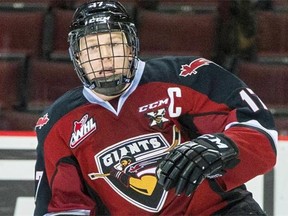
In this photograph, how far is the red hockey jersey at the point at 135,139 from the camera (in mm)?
1654

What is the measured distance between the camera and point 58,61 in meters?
3.00

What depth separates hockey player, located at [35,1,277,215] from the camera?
165 cm

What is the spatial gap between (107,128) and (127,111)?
0.05 metres

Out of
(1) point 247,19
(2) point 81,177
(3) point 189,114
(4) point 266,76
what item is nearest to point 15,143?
(2) point 81,177

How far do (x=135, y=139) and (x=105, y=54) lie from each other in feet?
0.59

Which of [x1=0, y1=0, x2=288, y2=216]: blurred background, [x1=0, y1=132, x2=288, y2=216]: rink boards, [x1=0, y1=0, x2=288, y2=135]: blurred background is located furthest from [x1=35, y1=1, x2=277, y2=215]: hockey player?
[x1=0, y1=0, x2=288, y2=135]: blurred background

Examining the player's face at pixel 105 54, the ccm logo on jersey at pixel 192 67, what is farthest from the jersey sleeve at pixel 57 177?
the ccm logo on jersey at pixel 192 67

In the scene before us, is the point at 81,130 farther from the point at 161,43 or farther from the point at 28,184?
the point at 161,43

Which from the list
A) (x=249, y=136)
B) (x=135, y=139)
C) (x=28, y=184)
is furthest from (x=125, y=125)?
(x=28, y=184)

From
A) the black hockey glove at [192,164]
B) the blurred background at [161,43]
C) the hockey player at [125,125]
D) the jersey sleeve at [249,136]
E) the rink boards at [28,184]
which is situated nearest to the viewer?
the black hockey glove at [192,164]

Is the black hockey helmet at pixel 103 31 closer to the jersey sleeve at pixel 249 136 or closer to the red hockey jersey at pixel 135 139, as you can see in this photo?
the red hockey jersey at pixel 135 139

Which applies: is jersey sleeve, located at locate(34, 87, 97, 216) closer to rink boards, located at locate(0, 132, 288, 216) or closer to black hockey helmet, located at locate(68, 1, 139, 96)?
black hockey helmet, located at locate(68, 1, 139, 96)

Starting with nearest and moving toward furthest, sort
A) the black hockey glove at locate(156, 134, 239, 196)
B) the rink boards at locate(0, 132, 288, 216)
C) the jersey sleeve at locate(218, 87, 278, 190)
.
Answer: the black hockey glove at locate(156, 134, 239, 196) → the jersey sleeve at locate(218, 87, 278, 190) → the rink boards at locate(0, 132, 288, 216)

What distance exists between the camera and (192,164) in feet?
4.63
